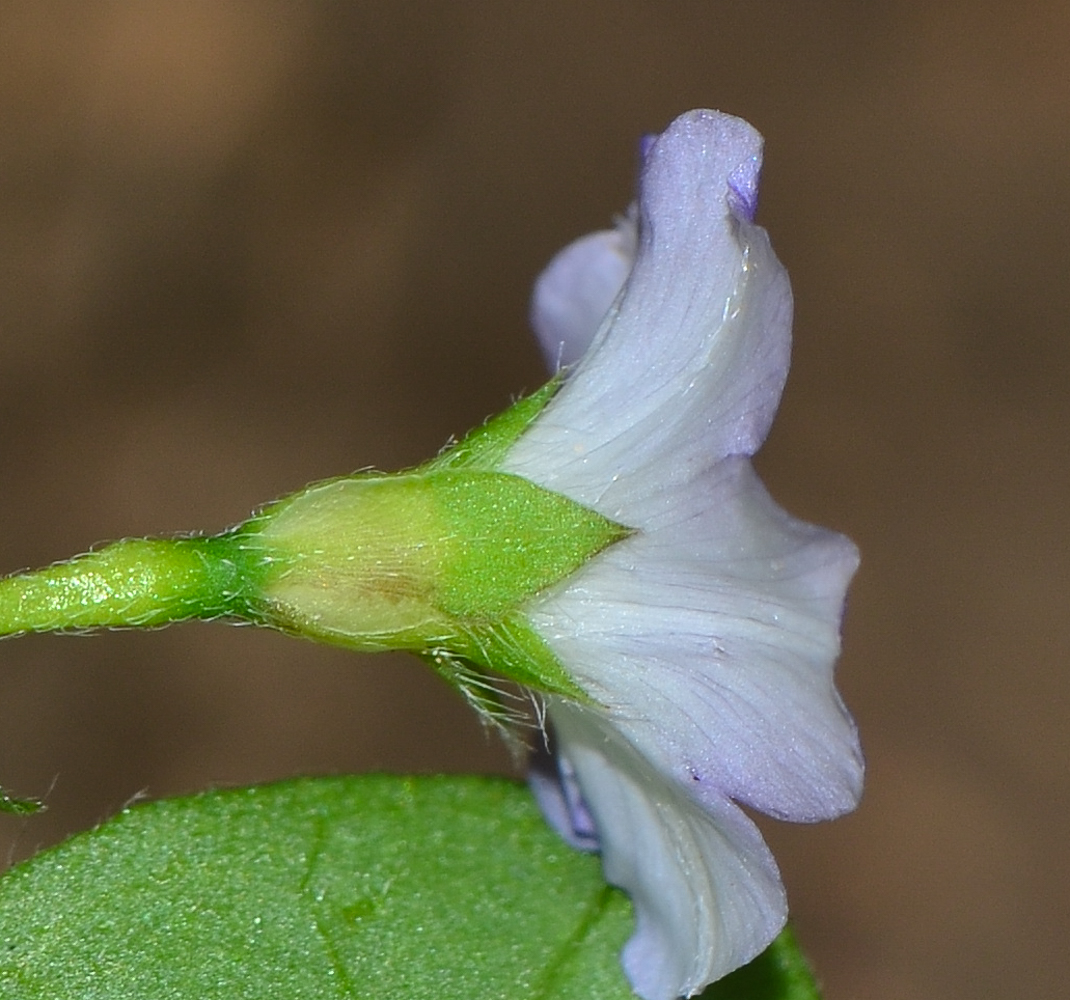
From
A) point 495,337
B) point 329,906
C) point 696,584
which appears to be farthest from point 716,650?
point 495,337

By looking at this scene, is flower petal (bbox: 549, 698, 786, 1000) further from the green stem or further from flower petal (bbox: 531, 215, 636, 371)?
flower petal (bbox: 531, 215, 636, 371)

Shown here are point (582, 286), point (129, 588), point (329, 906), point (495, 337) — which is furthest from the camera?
point (495, 337)

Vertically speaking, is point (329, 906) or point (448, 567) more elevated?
point (448, 567)

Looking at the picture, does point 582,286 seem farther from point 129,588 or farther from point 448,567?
point 129,588

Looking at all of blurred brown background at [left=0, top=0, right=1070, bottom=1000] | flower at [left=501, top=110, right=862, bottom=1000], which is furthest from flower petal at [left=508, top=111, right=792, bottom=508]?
blurred brown background at [left=0, top=0, right=1070, bottom=1000]

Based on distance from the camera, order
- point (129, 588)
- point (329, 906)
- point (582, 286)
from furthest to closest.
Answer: point (582, 286)
point (329, 906)
point (129, 588)

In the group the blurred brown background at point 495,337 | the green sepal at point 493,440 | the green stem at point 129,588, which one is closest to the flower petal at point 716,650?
the green sepal at point 493,440

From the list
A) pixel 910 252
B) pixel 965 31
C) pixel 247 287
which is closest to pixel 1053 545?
pixel 910 252

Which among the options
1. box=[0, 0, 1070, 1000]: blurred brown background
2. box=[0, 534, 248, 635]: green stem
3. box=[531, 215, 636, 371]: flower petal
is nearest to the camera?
box=[0, 534, 248, 635]: green stem
